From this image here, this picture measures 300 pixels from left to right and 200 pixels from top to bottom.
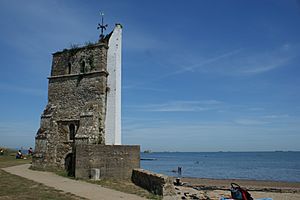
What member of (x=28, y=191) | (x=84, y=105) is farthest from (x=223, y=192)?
(x=28, y=191)

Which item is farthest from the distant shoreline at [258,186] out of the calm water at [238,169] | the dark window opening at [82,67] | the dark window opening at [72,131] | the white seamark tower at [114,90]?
the dark window opening at [82,67]

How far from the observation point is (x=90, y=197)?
1077 centimetres

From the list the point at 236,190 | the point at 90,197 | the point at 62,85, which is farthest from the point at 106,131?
the point at 236,190

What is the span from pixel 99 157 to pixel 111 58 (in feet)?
23.3

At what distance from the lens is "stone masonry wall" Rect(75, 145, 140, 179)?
16.2 meters

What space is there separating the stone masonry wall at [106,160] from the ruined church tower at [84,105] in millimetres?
2425

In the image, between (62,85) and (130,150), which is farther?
(62,85)

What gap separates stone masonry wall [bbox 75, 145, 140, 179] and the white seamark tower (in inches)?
111

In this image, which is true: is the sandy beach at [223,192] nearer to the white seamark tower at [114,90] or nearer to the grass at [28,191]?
the grass at [28,191]

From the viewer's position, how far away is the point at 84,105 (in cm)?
1984

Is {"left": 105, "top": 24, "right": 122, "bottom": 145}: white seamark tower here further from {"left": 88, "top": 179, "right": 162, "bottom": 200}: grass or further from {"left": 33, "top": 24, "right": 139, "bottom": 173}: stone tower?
{"left": 88, "top": 179, "right": 162, "bottom": 200}: grass

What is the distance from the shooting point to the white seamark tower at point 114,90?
1958 cm

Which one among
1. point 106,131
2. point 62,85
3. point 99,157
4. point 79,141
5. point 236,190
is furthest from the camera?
point 62,85

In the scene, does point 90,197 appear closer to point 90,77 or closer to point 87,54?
point 90,77
